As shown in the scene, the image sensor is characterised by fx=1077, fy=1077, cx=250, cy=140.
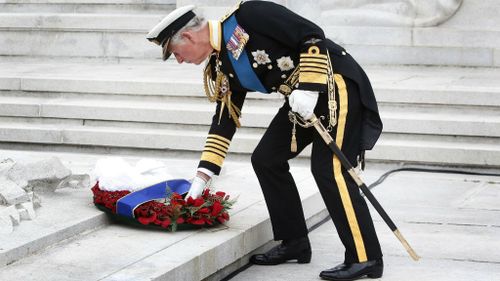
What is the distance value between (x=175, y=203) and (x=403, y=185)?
304cm

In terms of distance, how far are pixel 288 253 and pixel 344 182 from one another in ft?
2.09

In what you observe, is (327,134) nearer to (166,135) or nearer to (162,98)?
(166,135)

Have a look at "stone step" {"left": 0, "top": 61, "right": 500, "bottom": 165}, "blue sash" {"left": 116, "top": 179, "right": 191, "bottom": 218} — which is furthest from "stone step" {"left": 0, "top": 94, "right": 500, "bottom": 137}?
Result: "blue sash" {"left": 116, "top": 179, "right": 191, "bottom": 218}

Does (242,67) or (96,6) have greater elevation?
(242,67)

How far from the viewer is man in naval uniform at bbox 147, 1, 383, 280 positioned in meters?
5.15

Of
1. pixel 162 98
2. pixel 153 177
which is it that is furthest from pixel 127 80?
pixel 153 177

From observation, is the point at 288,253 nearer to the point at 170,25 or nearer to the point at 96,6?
the point at 170,25

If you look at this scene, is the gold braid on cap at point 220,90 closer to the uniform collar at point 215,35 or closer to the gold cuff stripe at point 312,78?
the uniform collar at point 215,35

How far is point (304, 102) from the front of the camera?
5.09m

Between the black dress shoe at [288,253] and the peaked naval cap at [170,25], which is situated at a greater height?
the peaked naval cap at [170,25]

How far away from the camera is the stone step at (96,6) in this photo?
1291cm

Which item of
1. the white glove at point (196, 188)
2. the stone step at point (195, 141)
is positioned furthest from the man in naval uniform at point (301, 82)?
the stone step at point (195, 141)

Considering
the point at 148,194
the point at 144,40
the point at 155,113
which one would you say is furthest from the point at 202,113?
the point at 148,194

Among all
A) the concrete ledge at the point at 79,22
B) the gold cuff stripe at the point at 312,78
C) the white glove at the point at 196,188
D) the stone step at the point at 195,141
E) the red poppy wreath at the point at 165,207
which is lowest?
the stone step at the point at 195,141
